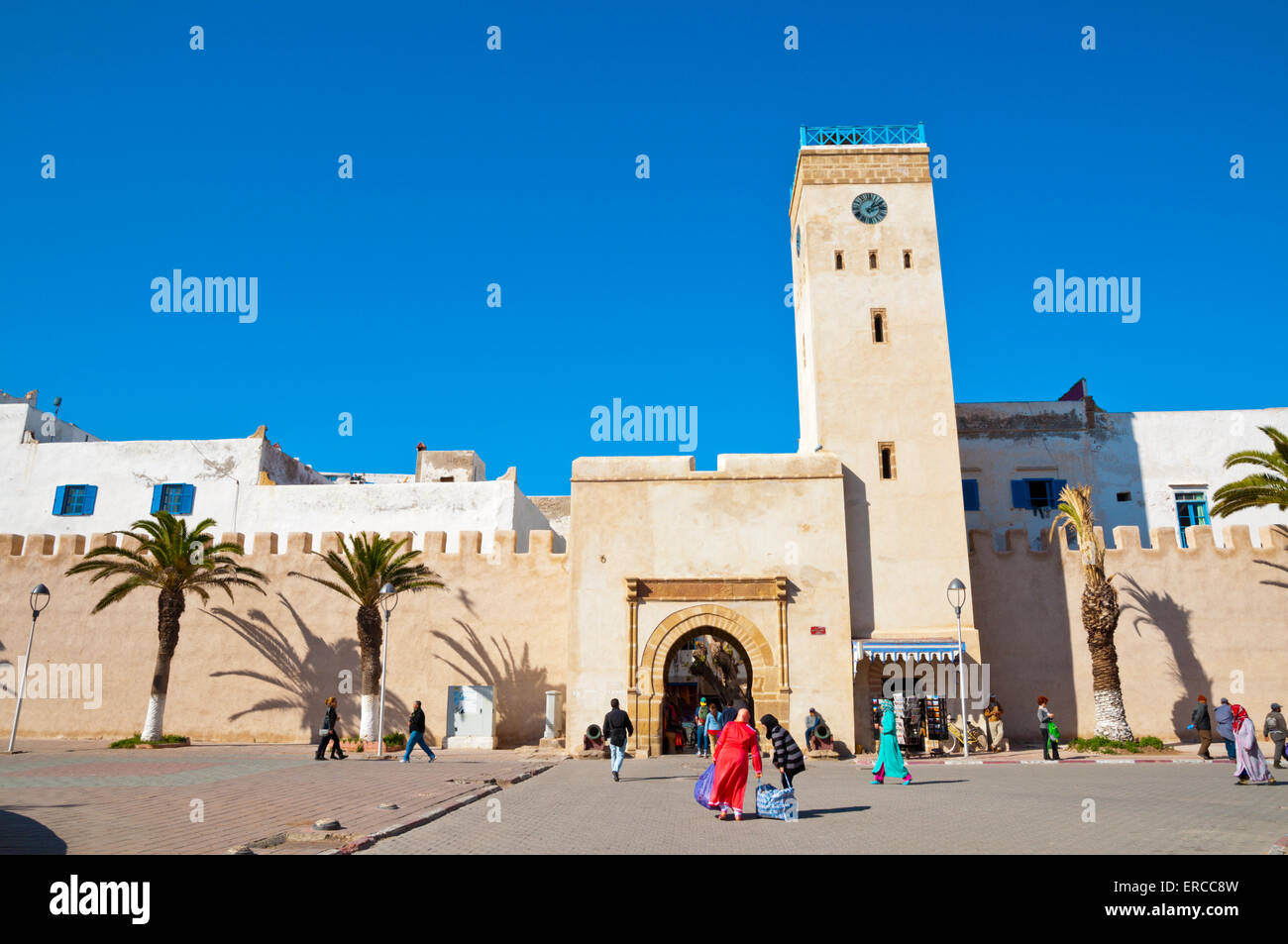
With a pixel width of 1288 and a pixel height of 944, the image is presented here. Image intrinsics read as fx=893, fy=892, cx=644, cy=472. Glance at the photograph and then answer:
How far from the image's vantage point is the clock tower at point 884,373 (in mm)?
22219

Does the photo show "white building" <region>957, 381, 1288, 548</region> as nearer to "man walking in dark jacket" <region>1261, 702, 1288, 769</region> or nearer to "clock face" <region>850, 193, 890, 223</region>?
"clock face" <region>850, 193, 890, 223</region>

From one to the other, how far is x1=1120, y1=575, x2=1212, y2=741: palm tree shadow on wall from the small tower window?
23.9 ft

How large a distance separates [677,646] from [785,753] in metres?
10.8

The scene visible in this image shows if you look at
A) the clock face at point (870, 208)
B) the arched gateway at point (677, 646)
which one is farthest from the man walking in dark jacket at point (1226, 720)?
the clock face at point (870, 208)

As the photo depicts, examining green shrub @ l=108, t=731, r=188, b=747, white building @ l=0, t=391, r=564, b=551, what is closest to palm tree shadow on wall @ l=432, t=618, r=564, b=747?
green shrub @ l=108, t=731, r=188, b=747

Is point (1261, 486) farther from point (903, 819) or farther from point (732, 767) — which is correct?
point (732, 767)

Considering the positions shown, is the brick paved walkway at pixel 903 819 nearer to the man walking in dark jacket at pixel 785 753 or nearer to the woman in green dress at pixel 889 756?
the woman in green dress at pixel 889 756

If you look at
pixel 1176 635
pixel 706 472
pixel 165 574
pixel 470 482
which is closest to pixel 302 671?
pixel 165 574

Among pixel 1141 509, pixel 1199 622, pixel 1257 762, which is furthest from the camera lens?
pixel 1141 509

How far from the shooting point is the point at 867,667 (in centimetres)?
2188
